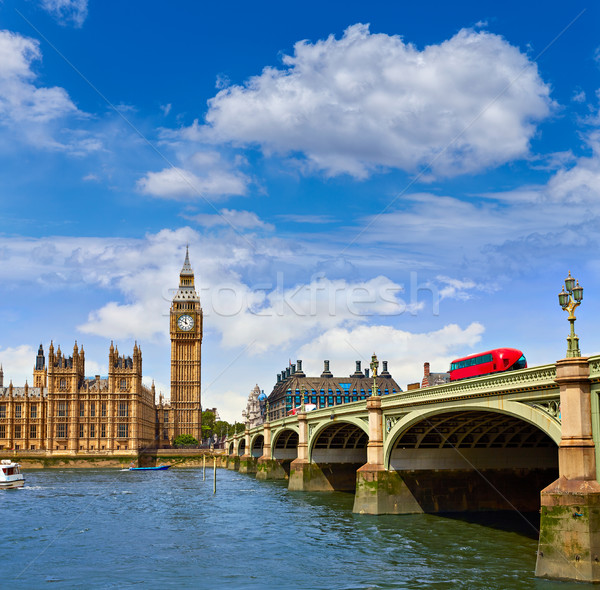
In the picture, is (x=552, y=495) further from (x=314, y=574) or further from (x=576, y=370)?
(x=314, y=574)

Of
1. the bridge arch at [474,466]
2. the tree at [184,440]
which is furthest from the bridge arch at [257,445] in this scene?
the bridge arch at [474,466]

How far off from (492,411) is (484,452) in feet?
52.4

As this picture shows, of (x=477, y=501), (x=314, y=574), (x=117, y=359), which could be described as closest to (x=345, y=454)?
(x=477, y=501)

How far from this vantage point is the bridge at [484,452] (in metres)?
25.9

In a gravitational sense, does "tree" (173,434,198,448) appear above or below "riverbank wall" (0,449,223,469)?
above

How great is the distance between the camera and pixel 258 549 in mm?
37719

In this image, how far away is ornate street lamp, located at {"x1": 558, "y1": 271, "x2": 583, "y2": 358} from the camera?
27188mm

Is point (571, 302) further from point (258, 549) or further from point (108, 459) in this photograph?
point (108, 459)

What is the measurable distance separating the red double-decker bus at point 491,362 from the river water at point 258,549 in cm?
899

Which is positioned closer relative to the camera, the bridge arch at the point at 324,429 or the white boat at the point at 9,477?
the bridge arch at the point at 324,429

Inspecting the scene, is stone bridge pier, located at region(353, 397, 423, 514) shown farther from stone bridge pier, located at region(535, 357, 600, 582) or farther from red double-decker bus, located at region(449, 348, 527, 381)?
stone bridge pier, located at region(535, 357, 600, 582)

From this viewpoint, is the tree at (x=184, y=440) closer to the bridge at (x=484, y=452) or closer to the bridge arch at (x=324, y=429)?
the bridge at (x=484, y=452)

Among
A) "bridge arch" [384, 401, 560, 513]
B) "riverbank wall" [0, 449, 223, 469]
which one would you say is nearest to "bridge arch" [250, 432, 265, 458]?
"riverbank wall" [0, 449, 223, 469]

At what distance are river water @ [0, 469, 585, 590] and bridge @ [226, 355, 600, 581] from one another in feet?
6.00
